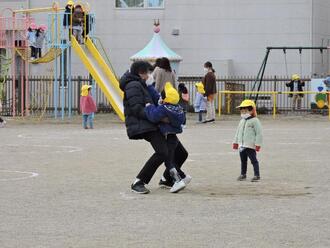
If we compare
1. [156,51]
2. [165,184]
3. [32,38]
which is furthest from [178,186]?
[156,51]

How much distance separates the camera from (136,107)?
11.5m

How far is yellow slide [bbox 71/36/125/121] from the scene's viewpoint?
28.2 meters

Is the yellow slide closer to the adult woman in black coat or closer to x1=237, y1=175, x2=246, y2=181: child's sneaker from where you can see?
x1=237, y1=175, x2=246, y2=181: child's sneaker

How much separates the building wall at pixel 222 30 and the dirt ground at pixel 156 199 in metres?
15.9

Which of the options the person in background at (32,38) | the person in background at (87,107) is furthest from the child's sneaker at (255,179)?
the person in background at (32,38)

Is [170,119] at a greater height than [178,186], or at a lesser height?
greater

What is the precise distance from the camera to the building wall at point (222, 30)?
35312 millimetres

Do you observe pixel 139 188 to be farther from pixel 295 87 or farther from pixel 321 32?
pixel 321 32

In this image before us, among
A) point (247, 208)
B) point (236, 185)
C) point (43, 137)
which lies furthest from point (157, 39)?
point (247, 208)

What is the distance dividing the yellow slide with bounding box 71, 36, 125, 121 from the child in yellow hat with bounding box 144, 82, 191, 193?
16050mm

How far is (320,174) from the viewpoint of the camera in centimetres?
1373

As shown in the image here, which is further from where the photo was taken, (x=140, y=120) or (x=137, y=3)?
(x=137, y=3)

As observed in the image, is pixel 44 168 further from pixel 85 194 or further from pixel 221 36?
pixel 221 36

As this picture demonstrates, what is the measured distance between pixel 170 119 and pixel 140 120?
0.39 meters
